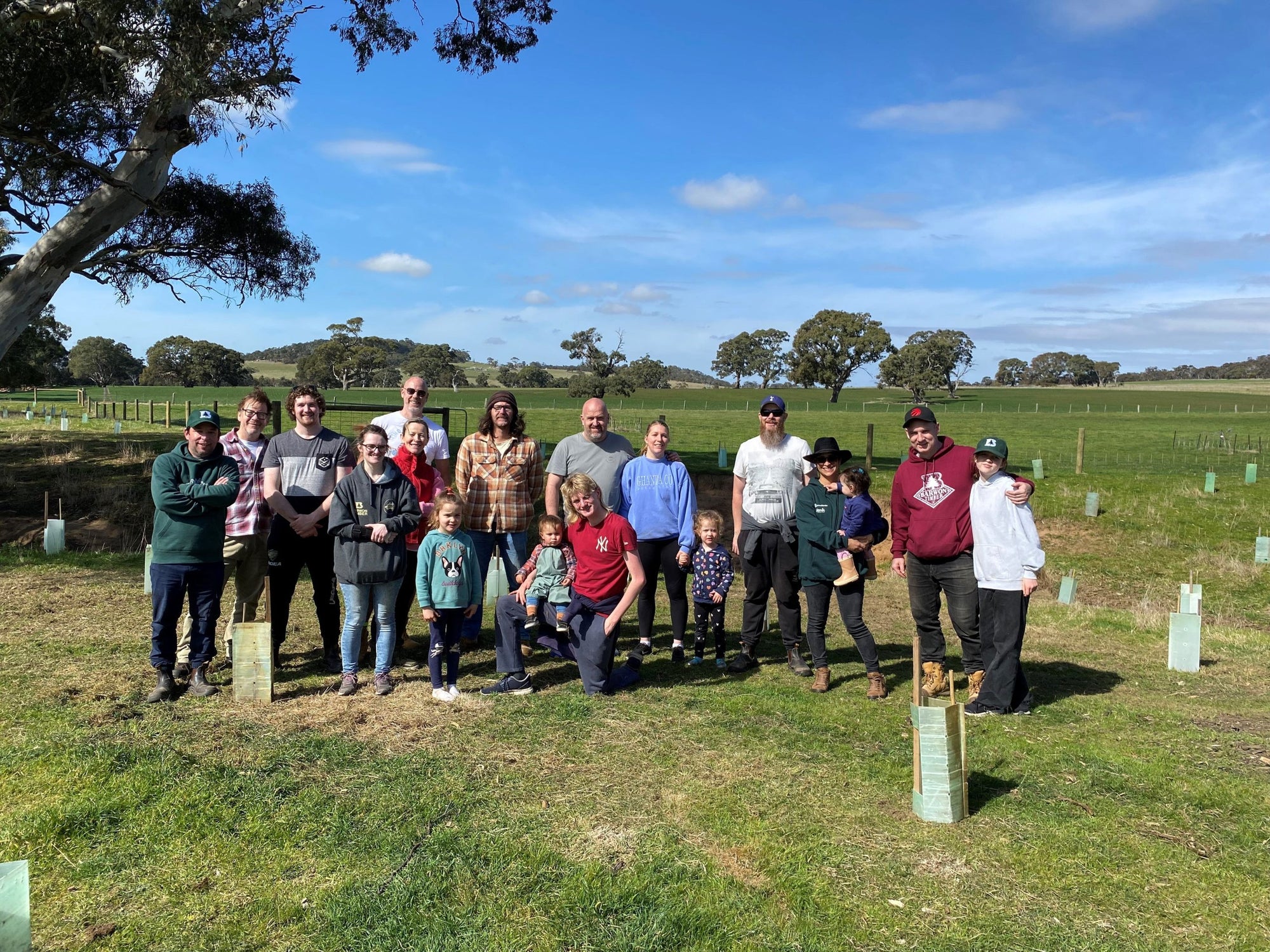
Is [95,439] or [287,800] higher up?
[95,439]

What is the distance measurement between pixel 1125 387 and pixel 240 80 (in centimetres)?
12210

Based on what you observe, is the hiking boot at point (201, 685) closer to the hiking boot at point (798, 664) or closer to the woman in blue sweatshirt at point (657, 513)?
the woman in blue sweatshirt at point (657, 513)

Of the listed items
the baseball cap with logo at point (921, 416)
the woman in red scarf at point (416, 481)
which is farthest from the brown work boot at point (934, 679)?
the woman in red scarf at point (416, 481)

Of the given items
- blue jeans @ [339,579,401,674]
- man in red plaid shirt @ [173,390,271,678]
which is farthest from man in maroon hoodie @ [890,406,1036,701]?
man in red plaid shirt @ [173,390,271,678]

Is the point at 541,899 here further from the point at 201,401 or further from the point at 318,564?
the point at 201,401

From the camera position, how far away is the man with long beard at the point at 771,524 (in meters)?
6.67

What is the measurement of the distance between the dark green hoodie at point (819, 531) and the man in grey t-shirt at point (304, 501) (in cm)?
328

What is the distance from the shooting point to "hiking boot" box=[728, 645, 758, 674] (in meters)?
6.86

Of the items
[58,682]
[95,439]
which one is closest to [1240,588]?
[58,682]

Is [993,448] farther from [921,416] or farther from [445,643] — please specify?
[445,643]

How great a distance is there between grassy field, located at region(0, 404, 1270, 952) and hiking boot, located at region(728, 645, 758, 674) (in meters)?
0.22

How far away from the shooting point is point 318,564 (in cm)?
638

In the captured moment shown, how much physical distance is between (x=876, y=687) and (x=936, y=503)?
1.39m

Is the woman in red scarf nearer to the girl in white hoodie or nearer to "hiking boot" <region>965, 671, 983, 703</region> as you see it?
the girl in white hoodie
